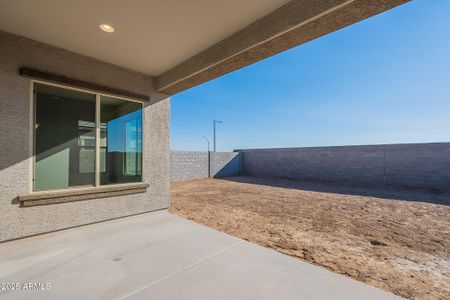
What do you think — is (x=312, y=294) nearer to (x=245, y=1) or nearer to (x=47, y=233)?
(x=245, y=1)

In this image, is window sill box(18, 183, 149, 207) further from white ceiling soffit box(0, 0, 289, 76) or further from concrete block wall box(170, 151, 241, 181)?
concrete block wall box(170, 151, 241, 181)

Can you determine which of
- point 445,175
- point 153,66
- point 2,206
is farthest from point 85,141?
point 445,175

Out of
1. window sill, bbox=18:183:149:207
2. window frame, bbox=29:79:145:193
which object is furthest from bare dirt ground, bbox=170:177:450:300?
window frame, bbox=29:79:145:193

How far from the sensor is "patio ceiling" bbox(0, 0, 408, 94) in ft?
6.00

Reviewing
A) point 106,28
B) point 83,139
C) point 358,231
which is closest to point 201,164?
point 83,139

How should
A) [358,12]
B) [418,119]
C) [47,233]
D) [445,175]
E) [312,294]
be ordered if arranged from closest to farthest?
1. [312,294]
2. [358,12]
3. [47,233]
4. [445,175]
5. [418,119]

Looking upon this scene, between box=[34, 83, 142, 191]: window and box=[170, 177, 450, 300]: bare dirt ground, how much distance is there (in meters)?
1.63

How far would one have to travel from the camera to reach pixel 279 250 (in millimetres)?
2518

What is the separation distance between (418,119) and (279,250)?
31.2 ft

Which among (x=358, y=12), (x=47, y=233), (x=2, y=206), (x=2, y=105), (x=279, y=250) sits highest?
(x=358, y=12)

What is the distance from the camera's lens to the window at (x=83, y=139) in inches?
112

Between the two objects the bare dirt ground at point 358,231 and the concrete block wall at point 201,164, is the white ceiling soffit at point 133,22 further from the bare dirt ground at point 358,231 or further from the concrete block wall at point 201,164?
the concrete block wall at point 201,164

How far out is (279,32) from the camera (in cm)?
197

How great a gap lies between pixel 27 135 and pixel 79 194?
39.9 inches
